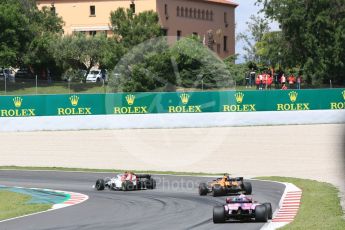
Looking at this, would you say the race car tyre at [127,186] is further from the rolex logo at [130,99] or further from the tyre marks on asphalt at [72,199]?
the rolex logo at [130,99]

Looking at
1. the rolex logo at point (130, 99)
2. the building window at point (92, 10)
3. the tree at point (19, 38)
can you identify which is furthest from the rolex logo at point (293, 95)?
the building window at point (92, 10)

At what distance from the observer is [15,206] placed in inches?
1064

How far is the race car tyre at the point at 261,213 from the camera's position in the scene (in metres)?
19.9

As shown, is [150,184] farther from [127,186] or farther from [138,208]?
[138,208]

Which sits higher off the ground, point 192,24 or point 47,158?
point 192,24

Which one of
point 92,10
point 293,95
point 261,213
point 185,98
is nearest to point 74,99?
point 185,98

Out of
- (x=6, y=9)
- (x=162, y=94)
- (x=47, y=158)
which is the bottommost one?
(x=47, y=158)

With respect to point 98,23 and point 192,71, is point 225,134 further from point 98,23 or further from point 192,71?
point 98,23

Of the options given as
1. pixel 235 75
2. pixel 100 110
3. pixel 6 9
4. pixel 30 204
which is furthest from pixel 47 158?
pixel 6 9

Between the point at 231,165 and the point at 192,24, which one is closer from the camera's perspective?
the point at 231,165

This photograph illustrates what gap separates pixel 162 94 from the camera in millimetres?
53219

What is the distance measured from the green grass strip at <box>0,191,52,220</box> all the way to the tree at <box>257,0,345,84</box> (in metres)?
44.3

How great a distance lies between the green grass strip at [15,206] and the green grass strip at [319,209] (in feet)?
25.9

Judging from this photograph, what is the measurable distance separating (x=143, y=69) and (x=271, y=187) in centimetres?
2964
